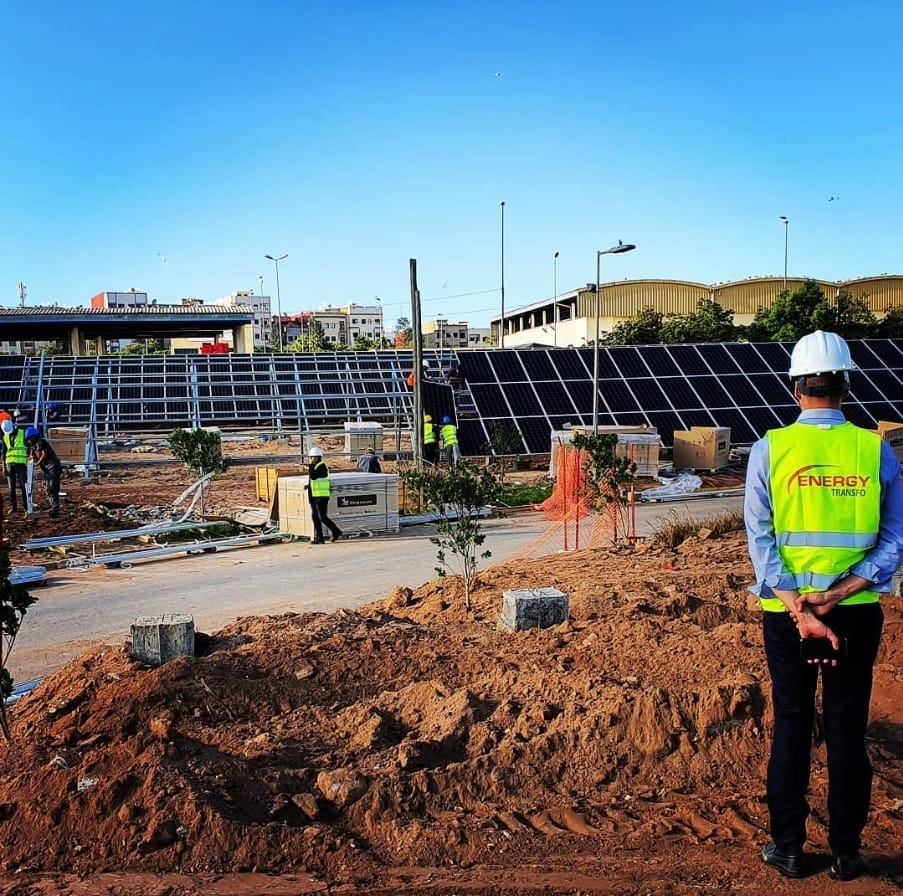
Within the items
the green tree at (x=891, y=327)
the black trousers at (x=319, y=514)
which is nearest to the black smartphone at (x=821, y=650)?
the black trousers at (x=319, y=514)

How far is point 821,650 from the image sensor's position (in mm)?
3781

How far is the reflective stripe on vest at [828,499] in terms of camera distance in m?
3.81

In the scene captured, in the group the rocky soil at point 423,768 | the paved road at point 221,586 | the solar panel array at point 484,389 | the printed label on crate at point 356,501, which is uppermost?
the solar panel array at point 484,389

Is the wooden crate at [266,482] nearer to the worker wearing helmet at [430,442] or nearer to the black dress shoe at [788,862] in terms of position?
the worker wearing helmet at [430,442]

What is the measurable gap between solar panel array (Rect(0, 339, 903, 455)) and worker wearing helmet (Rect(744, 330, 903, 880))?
76.3 feet

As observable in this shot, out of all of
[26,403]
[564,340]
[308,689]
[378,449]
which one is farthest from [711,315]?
[308,689]

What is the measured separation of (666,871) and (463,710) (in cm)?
205

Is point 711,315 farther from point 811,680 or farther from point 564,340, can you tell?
point 811,680

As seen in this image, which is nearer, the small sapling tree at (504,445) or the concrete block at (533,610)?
the concrete block at (533,610)

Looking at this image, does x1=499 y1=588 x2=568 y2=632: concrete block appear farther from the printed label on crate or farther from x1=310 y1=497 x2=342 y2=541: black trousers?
the printed label on crate

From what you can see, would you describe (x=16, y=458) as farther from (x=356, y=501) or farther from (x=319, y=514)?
(x=356, y=501)

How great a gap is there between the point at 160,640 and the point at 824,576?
571 cm

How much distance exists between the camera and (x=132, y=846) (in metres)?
4.38

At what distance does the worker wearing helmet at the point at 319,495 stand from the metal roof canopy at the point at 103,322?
135 feet
